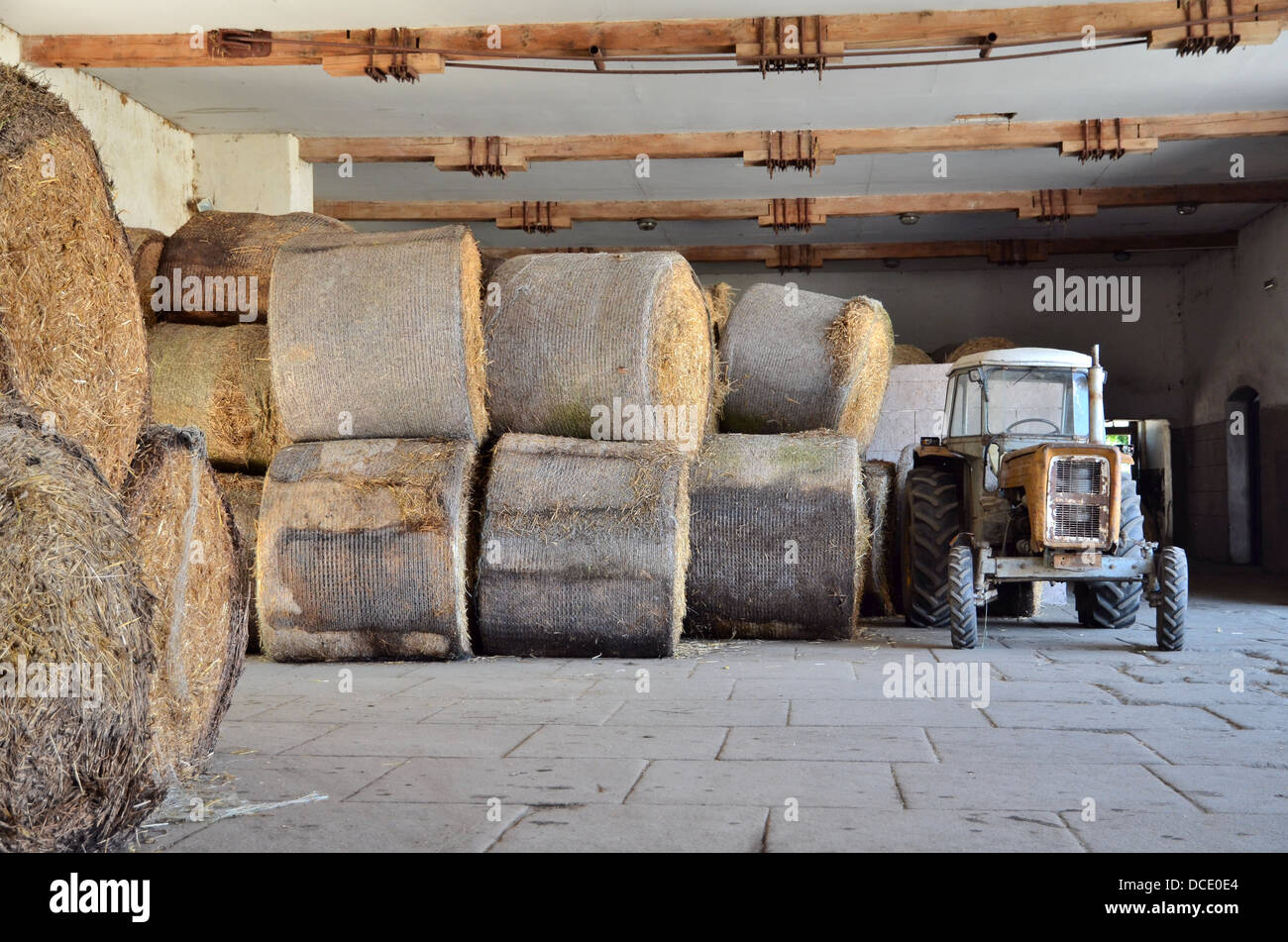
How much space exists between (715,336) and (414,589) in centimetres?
346

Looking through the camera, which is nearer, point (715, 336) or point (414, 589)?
point (414, 589)

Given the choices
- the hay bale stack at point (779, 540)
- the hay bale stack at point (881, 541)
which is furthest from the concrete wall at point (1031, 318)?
the hay bale stack at point (779, 540)

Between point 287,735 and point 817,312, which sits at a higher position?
point 817,312

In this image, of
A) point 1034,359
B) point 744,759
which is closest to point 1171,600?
point 1034,359

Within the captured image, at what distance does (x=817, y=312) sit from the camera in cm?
848

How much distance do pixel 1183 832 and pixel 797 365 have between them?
554 cm

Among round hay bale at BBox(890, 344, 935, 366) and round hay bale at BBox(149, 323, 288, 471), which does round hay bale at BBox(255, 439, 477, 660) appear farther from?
round hay bale at BBox(890, 344, 935, 366)

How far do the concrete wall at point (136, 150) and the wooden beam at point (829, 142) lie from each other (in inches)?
42.7

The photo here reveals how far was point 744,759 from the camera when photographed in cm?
384

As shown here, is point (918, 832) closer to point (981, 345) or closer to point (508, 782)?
point (508, 782)

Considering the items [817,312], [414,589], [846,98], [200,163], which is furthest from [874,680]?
[200,163]

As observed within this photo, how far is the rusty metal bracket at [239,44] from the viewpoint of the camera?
26.5 feet

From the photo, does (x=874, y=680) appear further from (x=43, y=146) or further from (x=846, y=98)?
(x=846, y=98)

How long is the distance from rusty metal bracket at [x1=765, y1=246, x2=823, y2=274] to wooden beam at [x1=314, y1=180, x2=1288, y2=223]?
2.16 m
